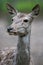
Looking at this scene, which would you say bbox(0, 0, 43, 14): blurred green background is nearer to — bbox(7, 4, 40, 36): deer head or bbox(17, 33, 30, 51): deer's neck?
bbox(7, 4, 40, 36): deer head

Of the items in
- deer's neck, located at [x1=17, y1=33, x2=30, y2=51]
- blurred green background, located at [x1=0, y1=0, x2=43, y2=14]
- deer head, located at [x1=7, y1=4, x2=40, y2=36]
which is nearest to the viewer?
deer head, located at [x1=7, y1=4, x2=40, y2=36]

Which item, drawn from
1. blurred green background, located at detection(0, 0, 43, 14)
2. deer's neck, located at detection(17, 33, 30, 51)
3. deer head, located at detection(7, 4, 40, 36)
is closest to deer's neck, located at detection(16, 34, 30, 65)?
deer's neck, located at detection(17, 33, 30, 51)

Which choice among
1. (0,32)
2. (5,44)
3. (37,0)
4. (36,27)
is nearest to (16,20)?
(5,44)

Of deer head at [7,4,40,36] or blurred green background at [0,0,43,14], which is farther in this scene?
blurred green background at [0,0,43,14]

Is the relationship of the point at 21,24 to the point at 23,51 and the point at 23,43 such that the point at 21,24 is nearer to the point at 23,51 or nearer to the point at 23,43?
the point at 23,43

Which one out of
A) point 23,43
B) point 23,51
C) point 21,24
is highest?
point 21,24

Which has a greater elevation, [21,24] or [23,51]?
[21,24]

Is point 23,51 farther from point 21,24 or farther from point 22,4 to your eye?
point 22,4

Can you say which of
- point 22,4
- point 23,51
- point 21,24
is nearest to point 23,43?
point 23,51

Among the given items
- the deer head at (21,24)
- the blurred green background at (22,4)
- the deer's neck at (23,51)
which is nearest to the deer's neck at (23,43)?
the deer's neck at (23,51)

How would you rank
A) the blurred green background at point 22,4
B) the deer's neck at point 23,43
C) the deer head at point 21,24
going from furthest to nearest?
1. the blurred green background at point 22,4
2. the deer's neck at point 23,43
3. the deer head at point 21,24

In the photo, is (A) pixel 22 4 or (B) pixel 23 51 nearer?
(B) pixel 23 51

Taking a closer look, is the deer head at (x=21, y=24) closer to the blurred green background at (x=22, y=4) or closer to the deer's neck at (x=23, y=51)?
the deer's neck at (x=23, y=51)

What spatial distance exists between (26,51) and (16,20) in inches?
27.5
